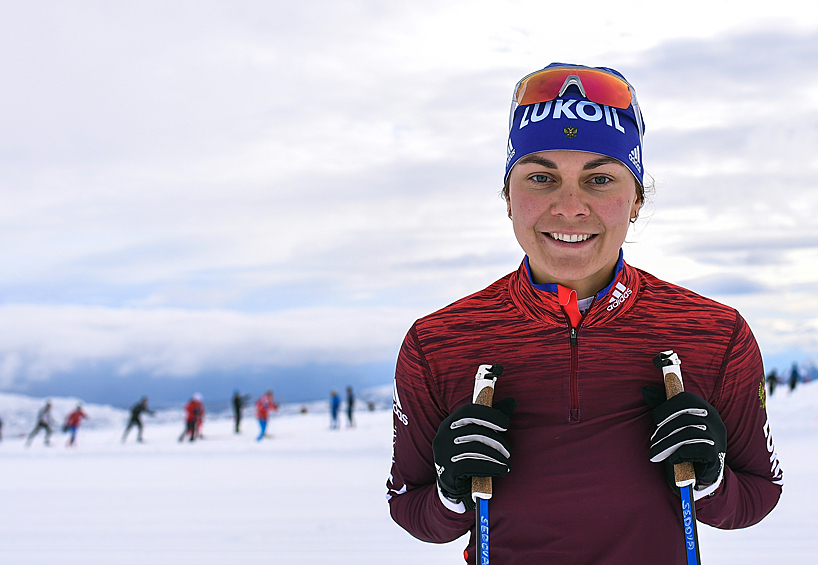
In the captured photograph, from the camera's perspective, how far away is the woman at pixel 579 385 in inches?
78.7

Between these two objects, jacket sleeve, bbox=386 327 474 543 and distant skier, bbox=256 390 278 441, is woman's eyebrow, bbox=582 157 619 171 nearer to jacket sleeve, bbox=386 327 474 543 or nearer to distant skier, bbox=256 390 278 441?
jacket sleeve, bbox=386 327 474 543

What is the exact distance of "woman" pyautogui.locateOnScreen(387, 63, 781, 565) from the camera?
200 cm

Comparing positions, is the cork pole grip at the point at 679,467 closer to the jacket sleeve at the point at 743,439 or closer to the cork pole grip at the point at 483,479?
the jacket sleeve at the point at 743,439

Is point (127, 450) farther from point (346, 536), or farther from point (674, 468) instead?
point (674, 468)

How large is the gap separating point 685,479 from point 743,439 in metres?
0.36

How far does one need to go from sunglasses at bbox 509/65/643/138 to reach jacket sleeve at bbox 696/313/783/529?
79 cm

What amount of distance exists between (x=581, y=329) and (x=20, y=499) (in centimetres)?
971

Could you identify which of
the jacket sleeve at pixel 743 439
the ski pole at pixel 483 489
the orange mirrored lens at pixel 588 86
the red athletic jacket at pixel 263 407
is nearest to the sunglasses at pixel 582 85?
the orange mirrored lens at pixel 588 86

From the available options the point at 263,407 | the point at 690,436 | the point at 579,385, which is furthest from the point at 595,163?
the point at 263,407

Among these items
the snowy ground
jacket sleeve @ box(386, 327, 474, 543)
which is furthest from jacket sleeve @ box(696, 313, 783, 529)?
the snowy ground

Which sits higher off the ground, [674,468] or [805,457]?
A: [805,457]

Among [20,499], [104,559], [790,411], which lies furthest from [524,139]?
[790,411]

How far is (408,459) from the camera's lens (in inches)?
90.7

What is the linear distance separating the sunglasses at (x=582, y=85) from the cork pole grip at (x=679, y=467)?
34.5 inches
